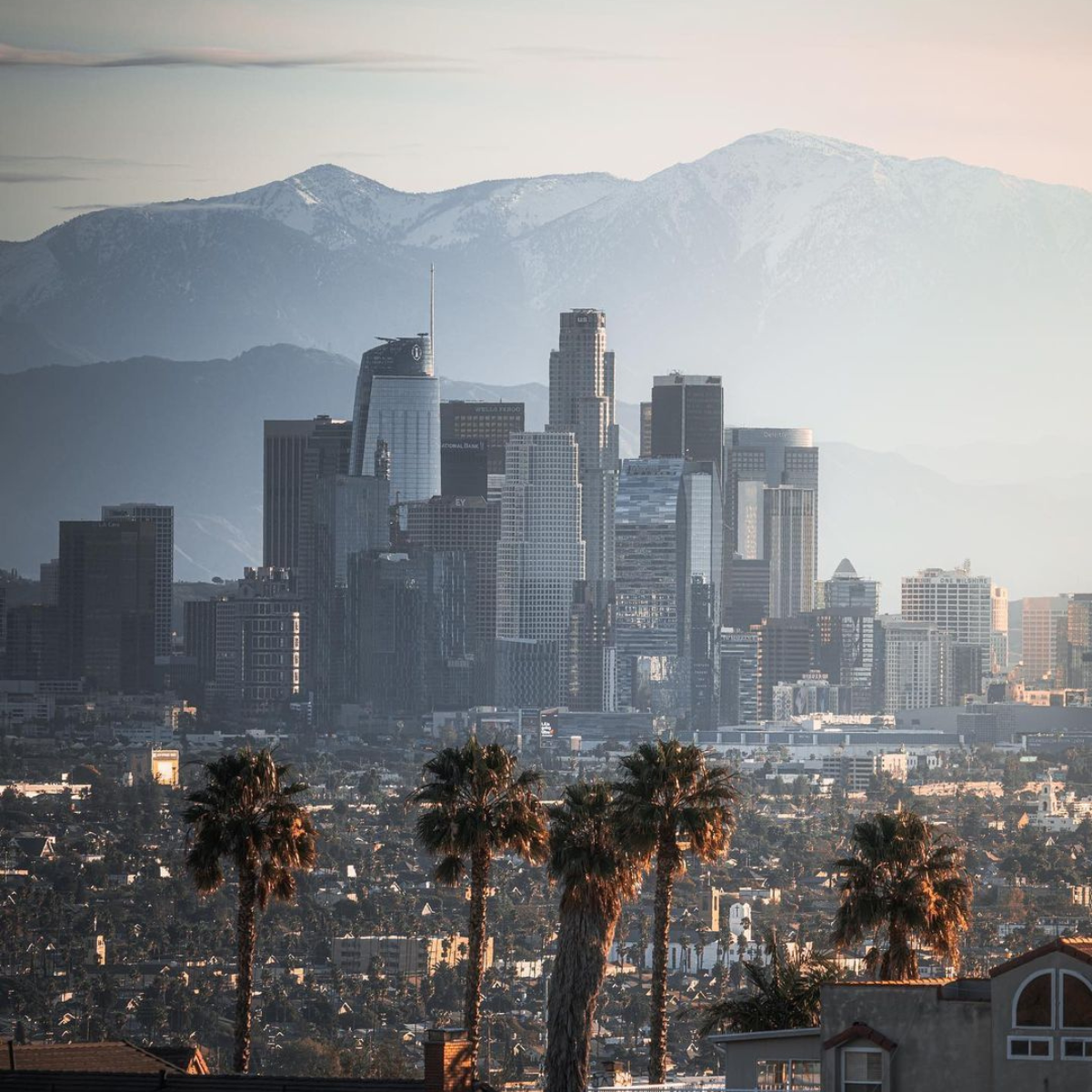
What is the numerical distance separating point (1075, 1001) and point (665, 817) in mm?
34326

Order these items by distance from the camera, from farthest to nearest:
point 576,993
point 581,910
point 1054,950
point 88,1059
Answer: point 581,910 → point 576,993 → point 88,1059 → point 1054,950

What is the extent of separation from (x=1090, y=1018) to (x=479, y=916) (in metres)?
36.9

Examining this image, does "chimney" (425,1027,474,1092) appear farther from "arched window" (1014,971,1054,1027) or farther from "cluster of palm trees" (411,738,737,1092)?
"cluster of palm trees" (411,738,737,1092)

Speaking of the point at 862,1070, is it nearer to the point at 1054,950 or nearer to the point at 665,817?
the point at 1054,950

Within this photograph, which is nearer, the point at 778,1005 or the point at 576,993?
the point at 576,993

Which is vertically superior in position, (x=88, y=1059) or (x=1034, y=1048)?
(x=1034, y=1048)

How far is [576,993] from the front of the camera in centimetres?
7850

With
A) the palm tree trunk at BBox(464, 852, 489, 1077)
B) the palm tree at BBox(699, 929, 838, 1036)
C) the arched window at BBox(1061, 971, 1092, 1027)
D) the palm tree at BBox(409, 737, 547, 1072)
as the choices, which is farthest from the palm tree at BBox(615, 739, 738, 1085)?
the arched window at BBox(1061, 971, 1092, 1027)

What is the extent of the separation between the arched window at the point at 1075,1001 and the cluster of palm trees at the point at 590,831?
2684 centimetres

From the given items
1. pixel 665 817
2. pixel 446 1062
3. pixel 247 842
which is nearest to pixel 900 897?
pixel 665 817

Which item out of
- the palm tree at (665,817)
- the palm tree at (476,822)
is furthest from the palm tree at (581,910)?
the palm tree at (476,822)

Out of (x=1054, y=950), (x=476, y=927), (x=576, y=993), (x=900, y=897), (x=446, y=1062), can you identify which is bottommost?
(x=446, y=1062)

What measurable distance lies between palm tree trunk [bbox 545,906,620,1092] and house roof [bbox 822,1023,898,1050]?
63.2 feet

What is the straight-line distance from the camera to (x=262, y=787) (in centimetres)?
9350
